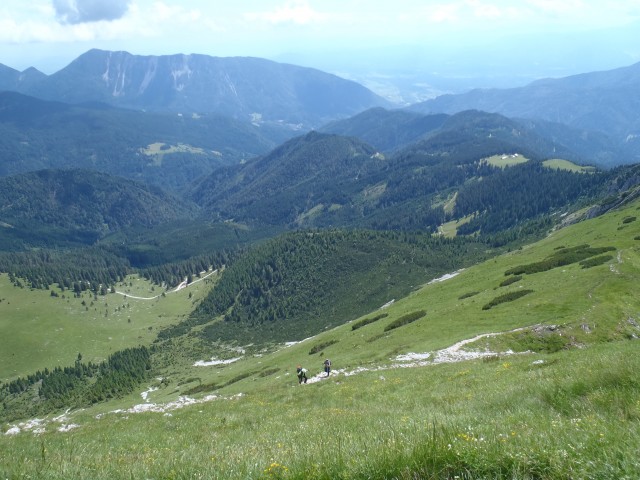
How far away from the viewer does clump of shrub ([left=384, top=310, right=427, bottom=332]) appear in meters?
60.3

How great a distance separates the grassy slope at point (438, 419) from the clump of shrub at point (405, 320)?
10.3 ft

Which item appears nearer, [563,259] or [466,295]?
[563,259]

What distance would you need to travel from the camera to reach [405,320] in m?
61.3

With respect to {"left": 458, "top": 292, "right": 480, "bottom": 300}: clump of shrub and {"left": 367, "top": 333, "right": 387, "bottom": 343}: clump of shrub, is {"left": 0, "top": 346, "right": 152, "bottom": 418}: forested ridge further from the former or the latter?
{"left": 458, "top": 292, "right": 480, "bottom": 300}: clump of shrub

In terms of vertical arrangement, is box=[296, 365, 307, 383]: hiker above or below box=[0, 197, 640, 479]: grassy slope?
below

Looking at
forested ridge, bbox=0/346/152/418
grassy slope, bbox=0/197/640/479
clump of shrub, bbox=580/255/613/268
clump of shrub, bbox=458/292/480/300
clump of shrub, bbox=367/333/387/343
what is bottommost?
forested ridge, bbox=0/346/152/418

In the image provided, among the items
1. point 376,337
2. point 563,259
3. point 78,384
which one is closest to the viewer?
point 376,337

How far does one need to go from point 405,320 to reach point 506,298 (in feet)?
47.2

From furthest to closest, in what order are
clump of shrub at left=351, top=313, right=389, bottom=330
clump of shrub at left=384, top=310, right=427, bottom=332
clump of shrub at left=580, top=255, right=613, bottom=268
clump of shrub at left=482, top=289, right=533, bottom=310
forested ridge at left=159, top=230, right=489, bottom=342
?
forested ridge at left=159, top=230, right=489, bottom=342
clump of shrub at left=351, top=313, right=389, bottom=330
clump of shrub at left=384, top=310, right=427, bottom=332
clump of shrub at left=580, top=255, right=613, bottom=268
clump of shrub at left=482, top=289, right=533, bottom=310

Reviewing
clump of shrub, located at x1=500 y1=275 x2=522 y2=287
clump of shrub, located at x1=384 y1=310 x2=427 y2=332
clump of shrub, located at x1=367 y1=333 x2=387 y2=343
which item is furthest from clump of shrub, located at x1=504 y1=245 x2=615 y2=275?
clump of shrub, located at x1=367 y1=333 x2=387 y2=343

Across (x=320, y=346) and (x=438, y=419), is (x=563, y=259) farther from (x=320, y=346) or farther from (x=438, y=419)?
(x=438, y=419)

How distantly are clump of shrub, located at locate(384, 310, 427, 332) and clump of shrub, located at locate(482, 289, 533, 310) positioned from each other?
1142cm

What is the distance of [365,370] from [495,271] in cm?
4739

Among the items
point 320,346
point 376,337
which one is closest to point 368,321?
point 320,346
